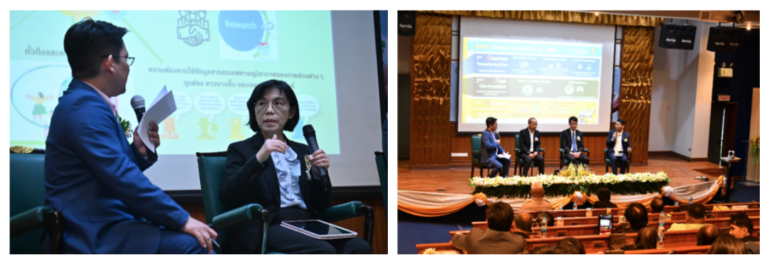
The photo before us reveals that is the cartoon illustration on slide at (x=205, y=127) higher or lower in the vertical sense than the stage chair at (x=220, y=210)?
higher

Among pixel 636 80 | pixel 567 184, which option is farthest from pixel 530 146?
pixel 636 80

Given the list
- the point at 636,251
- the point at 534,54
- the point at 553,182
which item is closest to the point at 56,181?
the point at 636,251

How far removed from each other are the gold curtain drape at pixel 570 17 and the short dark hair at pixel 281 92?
4661mm

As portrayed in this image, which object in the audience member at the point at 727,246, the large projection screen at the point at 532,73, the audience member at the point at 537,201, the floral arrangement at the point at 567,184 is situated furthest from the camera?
the large projection screen at the point at 532,73

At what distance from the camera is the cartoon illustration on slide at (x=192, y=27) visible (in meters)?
2.77

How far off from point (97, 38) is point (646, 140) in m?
8.82

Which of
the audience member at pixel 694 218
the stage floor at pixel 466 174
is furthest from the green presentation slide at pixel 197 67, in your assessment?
the stage floor at pixel 466 174

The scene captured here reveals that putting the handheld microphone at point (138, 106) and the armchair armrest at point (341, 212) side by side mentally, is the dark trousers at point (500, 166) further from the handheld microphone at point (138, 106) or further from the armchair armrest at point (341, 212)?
the handheld microphone at point (138, 106)

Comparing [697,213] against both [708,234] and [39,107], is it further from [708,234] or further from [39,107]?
[39,107]

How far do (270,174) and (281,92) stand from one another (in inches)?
21.6

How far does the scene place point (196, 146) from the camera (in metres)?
2.79

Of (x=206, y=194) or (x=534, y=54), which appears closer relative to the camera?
(x=206, y=194)

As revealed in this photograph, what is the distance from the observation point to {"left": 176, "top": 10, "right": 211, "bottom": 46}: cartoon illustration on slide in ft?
9.08

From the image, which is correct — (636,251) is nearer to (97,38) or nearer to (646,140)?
(97,38)
